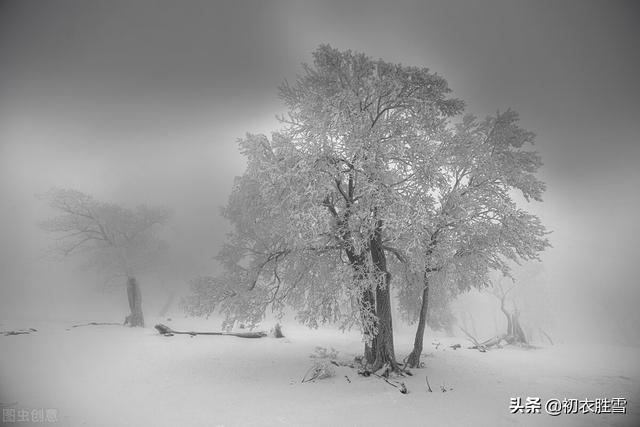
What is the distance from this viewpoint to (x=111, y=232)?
66.8 feet

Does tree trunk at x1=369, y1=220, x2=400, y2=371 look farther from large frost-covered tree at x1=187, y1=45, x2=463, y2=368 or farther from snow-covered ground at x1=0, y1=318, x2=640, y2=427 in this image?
snow-covered ground at x1=0, y1=318, x2=640, y2=427

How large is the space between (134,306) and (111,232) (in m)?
6.45

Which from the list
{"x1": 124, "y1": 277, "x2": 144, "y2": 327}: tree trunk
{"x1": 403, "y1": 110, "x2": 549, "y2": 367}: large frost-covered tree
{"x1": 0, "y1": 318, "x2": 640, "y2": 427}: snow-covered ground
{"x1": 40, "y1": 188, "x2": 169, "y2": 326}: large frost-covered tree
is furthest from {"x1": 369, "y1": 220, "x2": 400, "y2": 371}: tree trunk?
{"x1": 40, "y1": 188, "x2": 169, "y2": 326}: large frost-covered tree

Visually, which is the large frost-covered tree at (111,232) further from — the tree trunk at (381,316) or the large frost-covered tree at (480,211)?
the large frost-covered tree at (480,211)

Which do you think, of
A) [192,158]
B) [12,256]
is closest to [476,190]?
[12,256]

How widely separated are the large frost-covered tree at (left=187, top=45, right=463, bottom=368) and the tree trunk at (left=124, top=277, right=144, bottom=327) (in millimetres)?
12725

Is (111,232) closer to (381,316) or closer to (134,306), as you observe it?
(134,306)

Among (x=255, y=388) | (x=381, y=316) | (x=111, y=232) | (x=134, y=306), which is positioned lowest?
(x=134, y=306)

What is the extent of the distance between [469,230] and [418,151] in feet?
10.2

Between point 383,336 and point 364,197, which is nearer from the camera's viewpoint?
point 364,197

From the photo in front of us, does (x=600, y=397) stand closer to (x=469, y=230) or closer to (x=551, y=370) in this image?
(x=551, y=370)

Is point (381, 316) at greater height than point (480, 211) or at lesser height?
lesser

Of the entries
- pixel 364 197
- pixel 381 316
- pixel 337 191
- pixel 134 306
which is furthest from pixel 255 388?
pixel 134 306

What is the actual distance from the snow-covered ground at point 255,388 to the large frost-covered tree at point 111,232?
8203 mm
